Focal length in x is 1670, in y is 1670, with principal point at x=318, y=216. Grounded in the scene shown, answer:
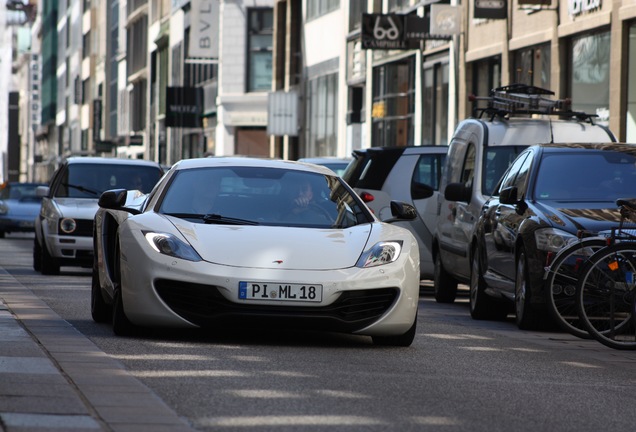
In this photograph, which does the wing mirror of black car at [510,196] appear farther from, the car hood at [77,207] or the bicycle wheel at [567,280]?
the car hood at [77,207]

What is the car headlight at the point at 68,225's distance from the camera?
70.2 feet

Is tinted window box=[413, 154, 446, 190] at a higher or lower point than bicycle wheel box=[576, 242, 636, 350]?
higher

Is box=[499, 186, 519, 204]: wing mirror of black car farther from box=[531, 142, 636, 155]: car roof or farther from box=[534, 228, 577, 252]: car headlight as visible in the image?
box=[534, 228, 577, 252]: car headlight

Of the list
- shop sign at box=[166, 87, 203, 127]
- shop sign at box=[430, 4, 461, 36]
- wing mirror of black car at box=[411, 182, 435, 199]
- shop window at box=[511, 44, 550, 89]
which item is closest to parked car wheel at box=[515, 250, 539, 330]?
wing mirror of black car at box=[411, 182, 435, 199]

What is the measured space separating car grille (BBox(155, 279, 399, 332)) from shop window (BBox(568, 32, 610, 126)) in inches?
679

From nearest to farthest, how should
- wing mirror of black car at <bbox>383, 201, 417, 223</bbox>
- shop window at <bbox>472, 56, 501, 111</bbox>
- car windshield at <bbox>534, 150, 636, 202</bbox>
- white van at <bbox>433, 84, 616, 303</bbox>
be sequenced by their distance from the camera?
1. wing mirror of black car at <bbox>383, 201, 417, 223</bbox>
2. car windshield at <bbox>534, 150, 636, 202</bbox>
3. white van at <bbox>433, 84, 616, 303</bbox>
4. shop window at <bbox>472, 56, 501, 111</bbox>

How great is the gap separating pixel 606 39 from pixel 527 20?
158 inches

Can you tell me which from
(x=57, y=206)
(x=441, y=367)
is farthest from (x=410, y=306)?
(x=57, y=206)

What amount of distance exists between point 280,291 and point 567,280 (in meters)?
2.50

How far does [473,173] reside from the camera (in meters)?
16.9

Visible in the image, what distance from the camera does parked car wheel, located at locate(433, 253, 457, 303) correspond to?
17.7 m

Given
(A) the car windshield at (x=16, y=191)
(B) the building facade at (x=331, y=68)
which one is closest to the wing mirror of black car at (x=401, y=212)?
(B) the building facade at (x=331, y=68)

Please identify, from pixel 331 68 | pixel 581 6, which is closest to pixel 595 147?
pixel 581 6

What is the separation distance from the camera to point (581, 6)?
28.2m
